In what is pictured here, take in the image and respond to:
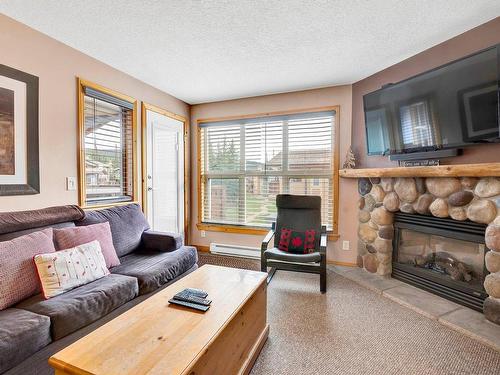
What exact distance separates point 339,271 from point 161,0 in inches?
127

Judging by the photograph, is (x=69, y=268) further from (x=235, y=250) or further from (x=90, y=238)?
(x=235, y=250)

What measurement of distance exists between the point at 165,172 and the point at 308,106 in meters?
2.19

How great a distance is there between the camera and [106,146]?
287cm

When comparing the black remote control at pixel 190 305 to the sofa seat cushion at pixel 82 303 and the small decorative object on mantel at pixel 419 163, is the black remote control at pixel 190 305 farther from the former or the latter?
the small decorative object on mantel at pixel 419 163

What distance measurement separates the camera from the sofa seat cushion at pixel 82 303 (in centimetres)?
147

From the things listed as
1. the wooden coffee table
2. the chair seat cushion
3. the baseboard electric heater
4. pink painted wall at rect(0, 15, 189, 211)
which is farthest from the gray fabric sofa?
the baseboard electric heater

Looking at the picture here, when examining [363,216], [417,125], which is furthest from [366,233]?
[417,125]

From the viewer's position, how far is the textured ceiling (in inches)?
74.4

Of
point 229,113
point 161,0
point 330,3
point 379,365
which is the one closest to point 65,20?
point 161,0

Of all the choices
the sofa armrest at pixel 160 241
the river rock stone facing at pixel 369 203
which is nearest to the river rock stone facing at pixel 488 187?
the river rock stone facing at pixel 369 203

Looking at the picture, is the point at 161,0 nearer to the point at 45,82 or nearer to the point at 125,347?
the point at 45,82

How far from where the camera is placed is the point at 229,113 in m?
4.01

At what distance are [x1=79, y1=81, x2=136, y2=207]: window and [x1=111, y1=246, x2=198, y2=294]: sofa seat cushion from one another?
0.78 metres

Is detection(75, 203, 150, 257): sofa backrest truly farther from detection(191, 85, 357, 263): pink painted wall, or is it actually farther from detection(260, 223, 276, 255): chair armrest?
detection(191, 85, 357, 263): pink painted wall
